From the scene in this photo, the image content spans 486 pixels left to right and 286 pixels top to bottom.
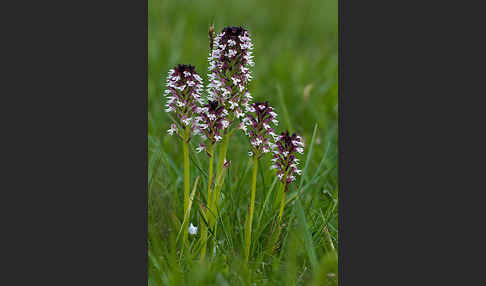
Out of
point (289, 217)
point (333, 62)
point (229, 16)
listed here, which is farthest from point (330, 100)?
point (289, 217)

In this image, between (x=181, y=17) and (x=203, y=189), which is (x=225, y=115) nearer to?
(x=203, y=189)

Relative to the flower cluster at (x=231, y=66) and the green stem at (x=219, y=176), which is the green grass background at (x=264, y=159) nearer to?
the green stem at (x=219, y=176)

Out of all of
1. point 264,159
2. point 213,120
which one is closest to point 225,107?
point 213,120

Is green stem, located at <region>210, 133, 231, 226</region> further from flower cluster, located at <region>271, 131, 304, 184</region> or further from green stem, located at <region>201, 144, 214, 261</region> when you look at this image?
flower cluster, located at <region>271, 131, 304, 184</region>

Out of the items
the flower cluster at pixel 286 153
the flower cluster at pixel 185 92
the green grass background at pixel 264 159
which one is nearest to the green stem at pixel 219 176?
the green grass background at pixel 264 159

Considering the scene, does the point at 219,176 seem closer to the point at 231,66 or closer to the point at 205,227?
the point at 205,227

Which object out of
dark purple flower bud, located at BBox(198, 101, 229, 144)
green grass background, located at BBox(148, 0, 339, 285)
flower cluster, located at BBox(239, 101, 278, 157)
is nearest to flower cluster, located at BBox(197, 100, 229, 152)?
dark purple flower bud, located at BBox(198, 101, 229, 144)
